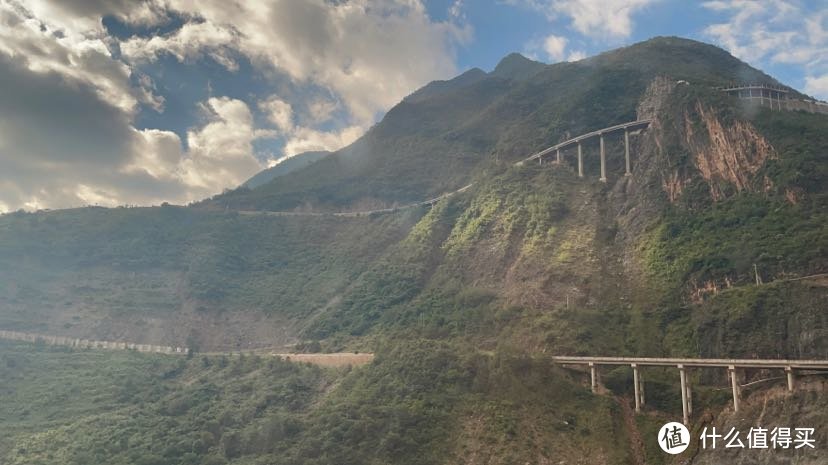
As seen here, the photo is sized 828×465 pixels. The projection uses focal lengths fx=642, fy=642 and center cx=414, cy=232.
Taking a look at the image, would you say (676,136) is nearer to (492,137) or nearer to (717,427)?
(717,427)

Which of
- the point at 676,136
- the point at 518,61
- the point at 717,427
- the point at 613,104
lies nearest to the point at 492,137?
the point at 613,104

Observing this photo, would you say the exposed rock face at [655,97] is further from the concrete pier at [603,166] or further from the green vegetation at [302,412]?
A: the green vegetation at [302,412]

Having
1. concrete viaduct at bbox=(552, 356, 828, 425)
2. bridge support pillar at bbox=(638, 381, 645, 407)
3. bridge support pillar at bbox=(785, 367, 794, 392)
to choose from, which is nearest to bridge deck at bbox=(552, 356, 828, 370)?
concrete viaduct at bbox=(552, 356, 828, 425)

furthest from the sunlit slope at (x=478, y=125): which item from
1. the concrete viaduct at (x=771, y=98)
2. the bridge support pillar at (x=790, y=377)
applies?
the bridge support pillar at (x=790, y=377)

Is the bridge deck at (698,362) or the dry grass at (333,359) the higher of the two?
the bridge deck at (698,362)

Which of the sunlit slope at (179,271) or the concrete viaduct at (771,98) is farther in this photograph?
the sunlit slope at (179,271)

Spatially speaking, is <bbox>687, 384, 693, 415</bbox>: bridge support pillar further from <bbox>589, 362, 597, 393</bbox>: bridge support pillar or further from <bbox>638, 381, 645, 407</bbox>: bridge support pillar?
<bbox>589, 362, 597, 393</bbox>: bridge support pillar

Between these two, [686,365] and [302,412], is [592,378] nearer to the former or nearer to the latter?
[686,365]
